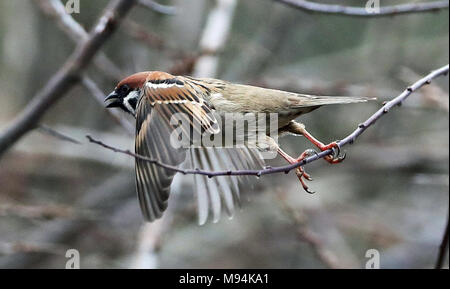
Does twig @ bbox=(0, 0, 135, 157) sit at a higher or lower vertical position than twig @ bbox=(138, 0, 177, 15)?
lower

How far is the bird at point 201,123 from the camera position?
3.22 m

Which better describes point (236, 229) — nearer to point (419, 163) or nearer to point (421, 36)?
point (419, 163)

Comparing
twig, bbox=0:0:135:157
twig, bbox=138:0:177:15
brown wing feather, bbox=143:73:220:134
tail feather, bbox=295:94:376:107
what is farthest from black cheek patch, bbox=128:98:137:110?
tail feather, bbox=295:94:376:107

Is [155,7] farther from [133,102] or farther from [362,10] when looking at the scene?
[362,10]

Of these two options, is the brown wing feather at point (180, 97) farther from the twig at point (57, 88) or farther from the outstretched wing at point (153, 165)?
the twig at point (57, 88)

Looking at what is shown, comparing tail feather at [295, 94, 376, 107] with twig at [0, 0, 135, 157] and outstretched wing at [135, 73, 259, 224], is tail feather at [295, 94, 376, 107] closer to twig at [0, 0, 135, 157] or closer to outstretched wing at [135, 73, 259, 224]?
outstretched wing at [135, 73, 259, 224]

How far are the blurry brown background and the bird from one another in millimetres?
2297

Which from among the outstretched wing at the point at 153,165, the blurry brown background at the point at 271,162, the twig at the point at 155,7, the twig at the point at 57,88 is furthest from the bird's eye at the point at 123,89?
the blurry brown background at the point at 271,162

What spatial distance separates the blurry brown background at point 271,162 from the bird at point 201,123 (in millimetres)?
2297

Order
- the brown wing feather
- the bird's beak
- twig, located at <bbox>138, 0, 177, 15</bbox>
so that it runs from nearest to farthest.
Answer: the brown wing feather, the bird's beak, twig, located at <bbox>138, 0, 177, 15</bbox>

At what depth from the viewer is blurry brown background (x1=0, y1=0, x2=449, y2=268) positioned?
6.57 metres

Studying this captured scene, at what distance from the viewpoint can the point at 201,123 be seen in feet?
10.8

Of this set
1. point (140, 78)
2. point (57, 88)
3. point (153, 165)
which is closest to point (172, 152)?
point (153, 165)
